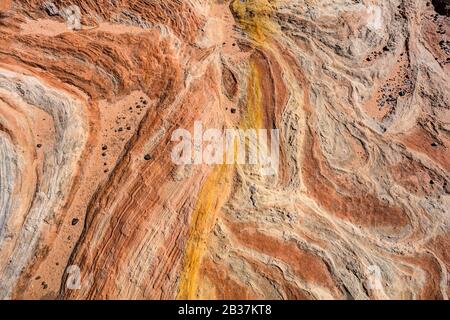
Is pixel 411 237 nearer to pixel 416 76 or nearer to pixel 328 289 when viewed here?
pixel 328 289

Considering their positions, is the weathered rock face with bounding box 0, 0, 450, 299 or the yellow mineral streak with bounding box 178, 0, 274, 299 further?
the weathered rock face with bounding box 0, 0, 450, 299

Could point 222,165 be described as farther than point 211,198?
Yes

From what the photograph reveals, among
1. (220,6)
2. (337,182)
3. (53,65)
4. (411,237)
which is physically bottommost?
(411,237)

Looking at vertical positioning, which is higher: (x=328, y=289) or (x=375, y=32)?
(x=375, y=32)

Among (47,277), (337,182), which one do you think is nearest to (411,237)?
(337,182)

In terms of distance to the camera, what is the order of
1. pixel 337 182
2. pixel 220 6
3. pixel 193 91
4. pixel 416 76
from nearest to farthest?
pixel 337 182 → pixel 193 91 → pixel 416 76 → pixel 220 6

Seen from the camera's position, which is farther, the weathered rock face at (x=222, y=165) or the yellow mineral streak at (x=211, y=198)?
the weathered rock face at (x=222, y=165)

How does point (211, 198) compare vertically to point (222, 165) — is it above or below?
below
